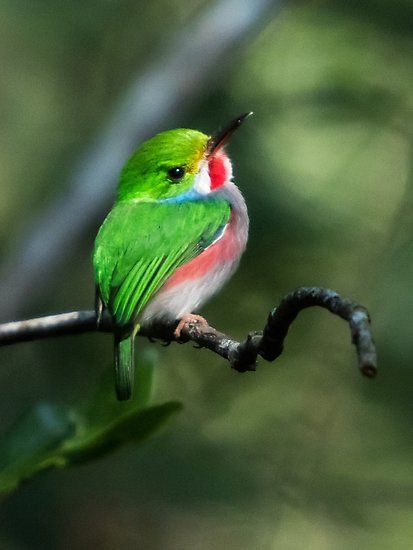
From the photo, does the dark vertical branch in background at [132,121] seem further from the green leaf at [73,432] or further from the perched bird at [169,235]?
the green leaf at [73,432]

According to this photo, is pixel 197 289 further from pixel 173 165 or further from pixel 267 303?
pixel 267 303

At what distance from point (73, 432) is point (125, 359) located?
0.91 m

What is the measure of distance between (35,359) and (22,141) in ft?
4.58

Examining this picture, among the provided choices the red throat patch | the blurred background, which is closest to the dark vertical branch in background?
the blurred background

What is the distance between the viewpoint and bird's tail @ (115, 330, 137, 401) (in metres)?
2.78

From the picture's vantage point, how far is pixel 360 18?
482 centimetres

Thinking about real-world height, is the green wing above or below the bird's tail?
above

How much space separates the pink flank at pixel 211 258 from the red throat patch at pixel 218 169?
7.2 inches

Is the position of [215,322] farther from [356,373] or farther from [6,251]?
[6,251]

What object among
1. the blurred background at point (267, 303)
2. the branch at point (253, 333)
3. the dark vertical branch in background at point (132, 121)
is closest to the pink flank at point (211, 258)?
the branch at point (253, 333)

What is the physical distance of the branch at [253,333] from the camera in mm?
1691

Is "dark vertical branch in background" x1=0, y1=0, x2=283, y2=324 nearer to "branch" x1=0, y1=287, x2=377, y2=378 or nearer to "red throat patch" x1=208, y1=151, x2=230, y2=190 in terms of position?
"red throat patch" x1=208, y1=151, x2=230, y2=190

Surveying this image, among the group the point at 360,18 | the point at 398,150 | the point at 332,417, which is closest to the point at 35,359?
the point at 332,417

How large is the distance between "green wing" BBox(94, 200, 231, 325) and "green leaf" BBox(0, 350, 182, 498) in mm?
961
